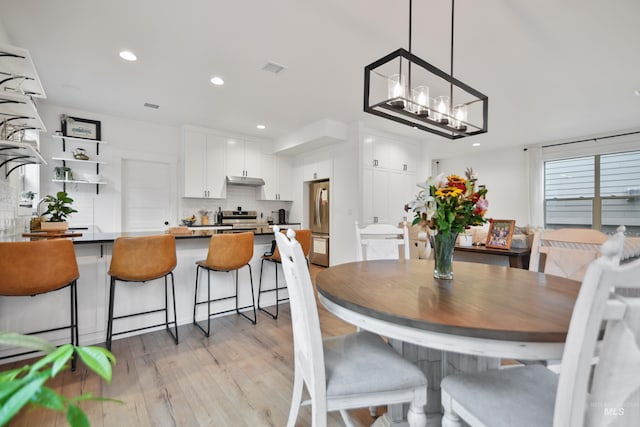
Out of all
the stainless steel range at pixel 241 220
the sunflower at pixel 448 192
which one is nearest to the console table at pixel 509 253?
the sunflower at pixel 448 192

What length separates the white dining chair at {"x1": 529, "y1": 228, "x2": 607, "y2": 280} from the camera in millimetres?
1840

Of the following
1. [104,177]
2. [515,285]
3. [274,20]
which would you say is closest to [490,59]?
[274,20]

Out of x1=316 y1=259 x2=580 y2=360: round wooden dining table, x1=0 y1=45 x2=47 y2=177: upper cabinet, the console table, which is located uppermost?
x1=0 y1=45 x2=47 y2=177: upper cabinet

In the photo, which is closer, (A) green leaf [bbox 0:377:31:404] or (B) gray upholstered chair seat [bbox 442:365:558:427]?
(A) green leaf [bbox 0:377:31:404]

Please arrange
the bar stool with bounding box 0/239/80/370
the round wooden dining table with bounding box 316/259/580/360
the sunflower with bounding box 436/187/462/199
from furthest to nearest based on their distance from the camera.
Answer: the bar stool with bounding box 0/239/80/370, the sunflower with bounding box 436/187/462/199, the round wooden dining table with bounding box 316/259/580/360

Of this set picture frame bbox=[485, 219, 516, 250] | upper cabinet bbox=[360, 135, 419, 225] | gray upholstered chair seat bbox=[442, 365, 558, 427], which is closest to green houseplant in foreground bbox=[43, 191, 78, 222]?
gray upholstered chair seat bbox=[442, 365, 558, 427]

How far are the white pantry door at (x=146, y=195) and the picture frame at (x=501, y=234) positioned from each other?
485cm

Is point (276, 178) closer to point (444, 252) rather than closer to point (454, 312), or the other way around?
point (444, 252)

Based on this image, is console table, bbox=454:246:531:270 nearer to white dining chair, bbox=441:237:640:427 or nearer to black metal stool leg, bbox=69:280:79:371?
white dining chair, bbox=441:237:640:427

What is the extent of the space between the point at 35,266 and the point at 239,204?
4176 millimetres

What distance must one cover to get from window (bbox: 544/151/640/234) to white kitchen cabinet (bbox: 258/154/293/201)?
554cm

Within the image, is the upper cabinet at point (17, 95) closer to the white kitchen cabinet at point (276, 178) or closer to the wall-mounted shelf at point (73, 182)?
the wall-mounted shelf at point (73, 182)

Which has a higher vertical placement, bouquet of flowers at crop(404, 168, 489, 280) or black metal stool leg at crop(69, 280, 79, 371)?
bouquet of flowers at crop(404, 168, 489, 280)

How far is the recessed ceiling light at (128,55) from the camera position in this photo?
2.85 metres
